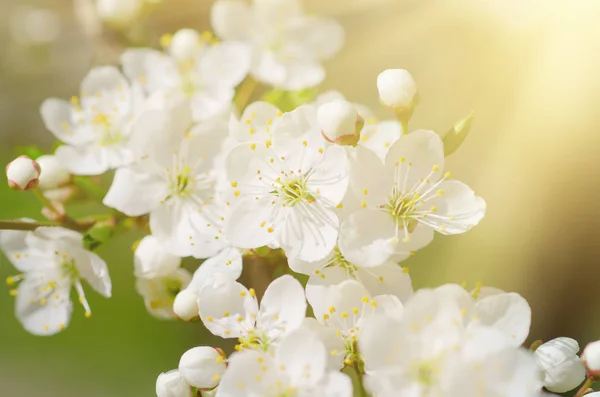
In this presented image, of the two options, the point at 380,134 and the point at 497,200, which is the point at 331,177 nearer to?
the point at 380,134

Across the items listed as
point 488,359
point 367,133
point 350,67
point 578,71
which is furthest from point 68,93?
point 488,359

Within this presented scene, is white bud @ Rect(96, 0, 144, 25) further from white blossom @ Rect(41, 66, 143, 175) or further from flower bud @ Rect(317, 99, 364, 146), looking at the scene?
flower bud @ Rect(317, 99, 364, 146)

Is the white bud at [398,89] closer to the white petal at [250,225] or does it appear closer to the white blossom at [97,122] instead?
the white petal at [250,225]

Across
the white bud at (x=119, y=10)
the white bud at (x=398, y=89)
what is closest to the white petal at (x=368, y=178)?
the white bud at (x=398, y=89)

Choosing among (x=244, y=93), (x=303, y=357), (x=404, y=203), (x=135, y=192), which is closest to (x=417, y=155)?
(x=404, y=203)

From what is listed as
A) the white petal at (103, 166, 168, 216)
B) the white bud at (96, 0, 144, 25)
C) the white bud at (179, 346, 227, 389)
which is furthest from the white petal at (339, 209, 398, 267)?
the white bud at (96, 0, 144, 25)
